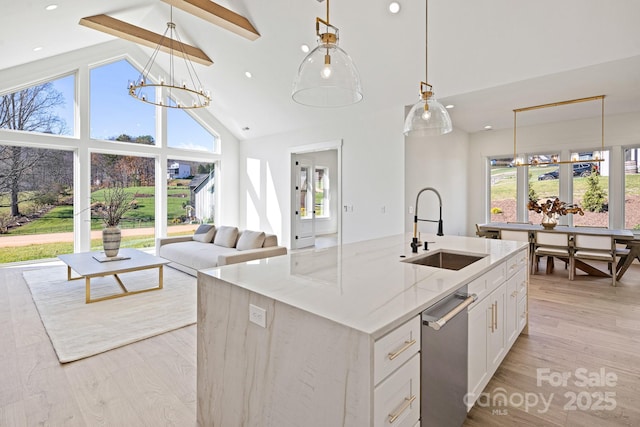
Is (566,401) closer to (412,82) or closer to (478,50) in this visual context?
(478,50)

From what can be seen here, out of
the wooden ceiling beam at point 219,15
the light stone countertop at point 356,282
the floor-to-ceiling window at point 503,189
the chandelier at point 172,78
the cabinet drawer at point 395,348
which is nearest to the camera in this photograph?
the cabinet drawer at point 395,348

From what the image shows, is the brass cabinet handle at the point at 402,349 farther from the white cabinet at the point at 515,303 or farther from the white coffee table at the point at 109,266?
the white coffee table at the point at 109,266

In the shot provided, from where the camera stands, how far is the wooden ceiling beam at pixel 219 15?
13.8 ft

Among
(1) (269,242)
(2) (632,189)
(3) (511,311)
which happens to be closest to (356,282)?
(3) (511,311)

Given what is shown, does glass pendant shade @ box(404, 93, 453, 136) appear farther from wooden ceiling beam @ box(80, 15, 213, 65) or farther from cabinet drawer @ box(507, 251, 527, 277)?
wooden ceiling beam @ box(80, 15, 213, 65)

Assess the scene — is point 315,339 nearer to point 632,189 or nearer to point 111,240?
point 111,240

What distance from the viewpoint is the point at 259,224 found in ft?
27.3

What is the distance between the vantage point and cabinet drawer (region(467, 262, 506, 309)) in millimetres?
1796

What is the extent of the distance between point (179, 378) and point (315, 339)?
168 cm

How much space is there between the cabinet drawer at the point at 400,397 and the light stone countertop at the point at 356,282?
188mm

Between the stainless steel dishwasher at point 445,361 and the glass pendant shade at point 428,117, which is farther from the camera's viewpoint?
the glass pendant shade at point 428,117

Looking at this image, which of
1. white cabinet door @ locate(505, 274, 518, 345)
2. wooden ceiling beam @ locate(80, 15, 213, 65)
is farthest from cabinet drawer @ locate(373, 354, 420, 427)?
wooden ceiling beam @ locate(80, 15, 213, 65)

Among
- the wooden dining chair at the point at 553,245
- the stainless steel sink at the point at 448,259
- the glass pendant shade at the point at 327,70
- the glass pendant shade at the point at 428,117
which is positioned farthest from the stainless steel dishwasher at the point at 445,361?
the wooden dining chair at the point at 553,245

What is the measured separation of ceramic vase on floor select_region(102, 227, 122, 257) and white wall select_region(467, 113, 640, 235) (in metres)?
7.29
